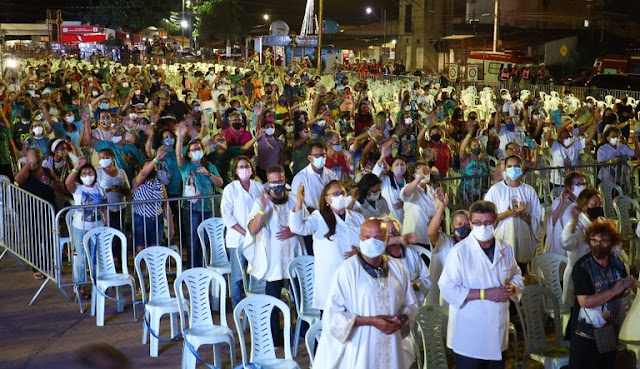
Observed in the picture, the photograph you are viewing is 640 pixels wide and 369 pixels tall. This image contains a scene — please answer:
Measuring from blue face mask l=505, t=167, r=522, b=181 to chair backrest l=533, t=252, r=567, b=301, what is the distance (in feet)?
3.60

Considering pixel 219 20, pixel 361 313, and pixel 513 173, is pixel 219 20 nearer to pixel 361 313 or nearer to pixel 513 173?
pixel 513 173

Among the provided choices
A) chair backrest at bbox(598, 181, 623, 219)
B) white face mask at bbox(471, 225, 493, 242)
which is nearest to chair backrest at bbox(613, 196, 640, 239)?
chair backrest at bbox(598, 181, 623, 219)

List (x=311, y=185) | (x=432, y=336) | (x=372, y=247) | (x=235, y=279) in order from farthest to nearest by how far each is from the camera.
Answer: (x=311, y=185)
(x=235, y=279)
(x=432, y=336)
(x=372, y=247)

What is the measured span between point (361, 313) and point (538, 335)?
2164 mm

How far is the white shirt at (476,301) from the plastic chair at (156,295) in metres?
2.81

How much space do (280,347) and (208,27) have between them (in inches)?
2744

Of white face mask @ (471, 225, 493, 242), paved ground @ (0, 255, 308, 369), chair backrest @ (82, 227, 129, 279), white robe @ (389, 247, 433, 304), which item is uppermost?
white face mask @ (471, 225, 493, 242)

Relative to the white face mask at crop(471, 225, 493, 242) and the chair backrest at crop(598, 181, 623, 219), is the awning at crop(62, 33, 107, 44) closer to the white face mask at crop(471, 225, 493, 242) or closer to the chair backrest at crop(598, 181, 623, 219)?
the chair backrest at crop(598, 181, 623, 219)

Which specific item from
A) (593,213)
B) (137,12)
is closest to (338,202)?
(593,213)

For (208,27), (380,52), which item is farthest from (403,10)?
(208,27)

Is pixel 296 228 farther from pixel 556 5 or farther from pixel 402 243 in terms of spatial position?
pixel 556 5

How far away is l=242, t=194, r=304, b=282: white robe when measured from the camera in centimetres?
884

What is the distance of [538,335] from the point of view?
7.81 metres

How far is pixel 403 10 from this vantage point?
6166 centimetres
